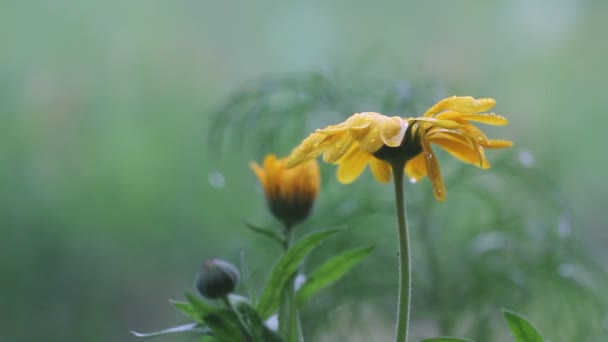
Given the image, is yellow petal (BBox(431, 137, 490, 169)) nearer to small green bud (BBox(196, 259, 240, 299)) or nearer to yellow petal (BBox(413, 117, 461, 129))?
yellow petal (BBox(413, 117, 461, 129))

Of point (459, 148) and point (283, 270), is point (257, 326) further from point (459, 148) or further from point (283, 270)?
point (459, 148)

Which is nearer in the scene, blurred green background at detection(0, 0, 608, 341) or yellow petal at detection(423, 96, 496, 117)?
yellow petal at detection(423, 96, 496, 117)

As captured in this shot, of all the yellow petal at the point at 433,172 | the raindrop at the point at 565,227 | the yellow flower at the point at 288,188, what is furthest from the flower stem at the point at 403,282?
the raindrop at the point at 565,227

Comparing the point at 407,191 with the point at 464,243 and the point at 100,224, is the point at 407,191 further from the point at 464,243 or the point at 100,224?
the point at 100,224

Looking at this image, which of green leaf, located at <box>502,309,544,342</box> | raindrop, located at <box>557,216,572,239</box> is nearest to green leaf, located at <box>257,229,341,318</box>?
green leaf, located at <box>502,309,544,342</box>

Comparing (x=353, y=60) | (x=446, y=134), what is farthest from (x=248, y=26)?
(x=446, y=134)

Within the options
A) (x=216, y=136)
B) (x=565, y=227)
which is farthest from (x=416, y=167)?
(x=216, y=136)
